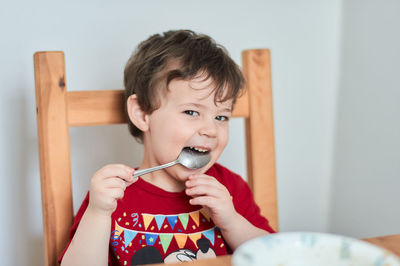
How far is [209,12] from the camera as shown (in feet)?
4.66

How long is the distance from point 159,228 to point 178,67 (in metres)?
0.33

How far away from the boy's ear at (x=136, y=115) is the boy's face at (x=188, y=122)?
3 centimetres

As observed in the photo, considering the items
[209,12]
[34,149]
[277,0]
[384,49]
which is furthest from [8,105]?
[384,49]

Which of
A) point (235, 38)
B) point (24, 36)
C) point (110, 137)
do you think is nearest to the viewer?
point (24, 36)

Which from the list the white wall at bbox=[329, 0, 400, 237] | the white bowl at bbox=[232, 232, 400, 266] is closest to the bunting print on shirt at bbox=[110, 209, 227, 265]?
the white bowl at bbox=[232, 232, 400, 266]

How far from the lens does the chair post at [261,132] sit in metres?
0.99

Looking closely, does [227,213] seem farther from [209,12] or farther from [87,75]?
[209,12]

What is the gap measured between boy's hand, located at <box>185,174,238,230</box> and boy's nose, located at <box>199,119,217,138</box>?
8 cm

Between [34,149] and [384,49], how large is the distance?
1067mm

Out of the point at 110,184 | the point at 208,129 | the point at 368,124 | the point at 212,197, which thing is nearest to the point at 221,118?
Answer: the point at 208,129

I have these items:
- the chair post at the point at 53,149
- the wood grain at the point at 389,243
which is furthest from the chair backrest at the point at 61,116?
the wood grain at the point at 389,243

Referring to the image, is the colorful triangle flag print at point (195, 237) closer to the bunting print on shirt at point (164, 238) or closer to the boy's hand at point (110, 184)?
the bunting print on shirt at point (164, 238)

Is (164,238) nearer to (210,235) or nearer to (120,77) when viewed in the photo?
(210,235)

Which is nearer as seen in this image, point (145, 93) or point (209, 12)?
point (145, 93)
